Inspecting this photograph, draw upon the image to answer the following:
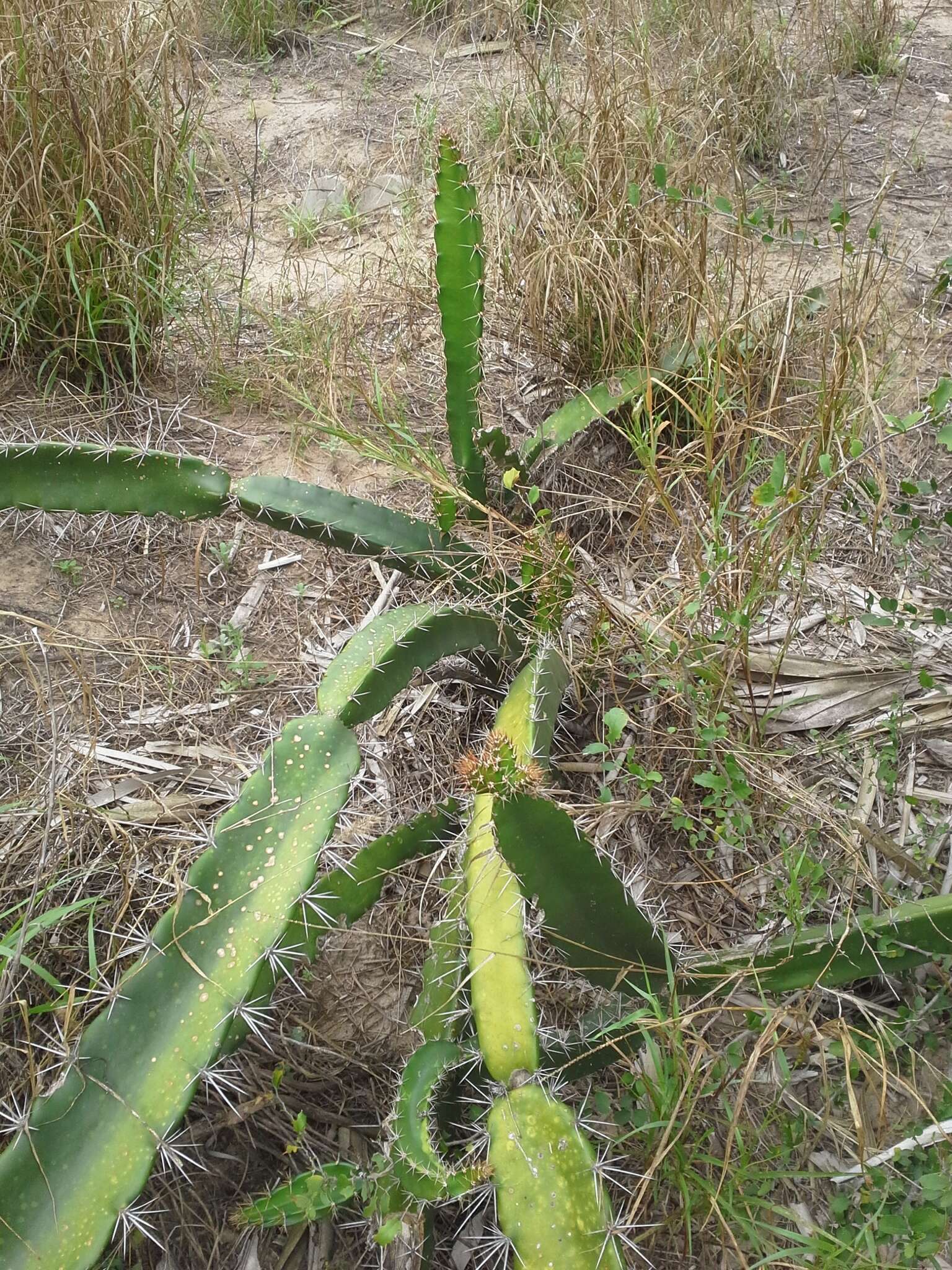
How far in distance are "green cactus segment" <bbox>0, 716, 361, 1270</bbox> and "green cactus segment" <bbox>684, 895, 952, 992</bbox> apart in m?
0.60

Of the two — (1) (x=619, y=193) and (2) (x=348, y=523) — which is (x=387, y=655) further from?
(1) (x=619, y=193)

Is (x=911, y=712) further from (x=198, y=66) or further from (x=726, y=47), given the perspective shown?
(x=198, y=66)

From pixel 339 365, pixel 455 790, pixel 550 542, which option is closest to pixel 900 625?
pixel 550 542

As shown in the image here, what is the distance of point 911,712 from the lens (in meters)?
1.74

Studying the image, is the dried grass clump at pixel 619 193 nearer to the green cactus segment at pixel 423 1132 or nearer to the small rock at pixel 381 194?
the small rock at pixel 381 194

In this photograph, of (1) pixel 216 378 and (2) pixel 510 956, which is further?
(1) pixel 216 378

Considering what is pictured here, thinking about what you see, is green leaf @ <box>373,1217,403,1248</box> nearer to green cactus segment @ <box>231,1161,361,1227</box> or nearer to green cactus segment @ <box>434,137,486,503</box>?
green cactus segment @ <box>231,1161,361,1227</box>

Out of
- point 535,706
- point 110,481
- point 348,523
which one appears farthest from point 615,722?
point 110,481

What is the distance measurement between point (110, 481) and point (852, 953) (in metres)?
1.46

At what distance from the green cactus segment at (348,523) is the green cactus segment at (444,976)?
24.9 inches

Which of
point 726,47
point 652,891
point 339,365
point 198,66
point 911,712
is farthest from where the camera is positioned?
point 198,66

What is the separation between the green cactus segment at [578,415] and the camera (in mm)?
2064

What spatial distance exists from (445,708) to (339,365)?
1.07 meters

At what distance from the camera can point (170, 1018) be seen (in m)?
1.10
